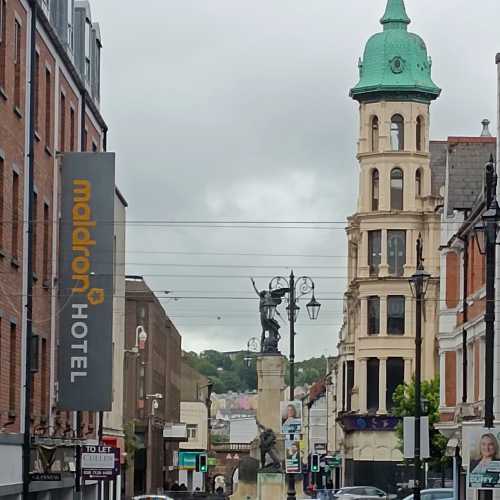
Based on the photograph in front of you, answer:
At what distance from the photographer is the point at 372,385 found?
301ft

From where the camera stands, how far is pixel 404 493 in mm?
73312

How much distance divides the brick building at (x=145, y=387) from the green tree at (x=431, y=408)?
13217mm

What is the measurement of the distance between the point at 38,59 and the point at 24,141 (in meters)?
2.78

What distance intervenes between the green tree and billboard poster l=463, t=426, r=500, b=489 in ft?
115

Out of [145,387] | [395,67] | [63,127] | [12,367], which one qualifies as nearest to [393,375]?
[145,387]

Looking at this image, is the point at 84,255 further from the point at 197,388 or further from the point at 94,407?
the point at 197,388

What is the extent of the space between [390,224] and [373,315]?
520 cm

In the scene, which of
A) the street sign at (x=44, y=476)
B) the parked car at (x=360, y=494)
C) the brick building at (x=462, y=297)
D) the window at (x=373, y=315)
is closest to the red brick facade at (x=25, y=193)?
the street sign at (x=44, y=476)

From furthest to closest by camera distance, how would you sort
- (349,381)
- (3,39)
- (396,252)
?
(349,381) → (396,252) → (3,39)

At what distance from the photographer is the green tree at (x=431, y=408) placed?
66125 millimetres

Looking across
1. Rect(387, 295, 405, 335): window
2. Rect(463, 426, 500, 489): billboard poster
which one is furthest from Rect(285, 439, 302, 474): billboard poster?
Rect(387, 295, 405, 335): window

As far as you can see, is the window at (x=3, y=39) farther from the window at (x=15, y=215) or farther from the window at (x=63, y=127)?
the window at (x=63, y=127)

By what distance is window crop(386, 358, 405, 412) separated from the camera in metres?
90.6

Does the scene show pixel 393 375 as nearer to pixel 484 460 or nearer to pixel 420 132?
pixel 420 132
